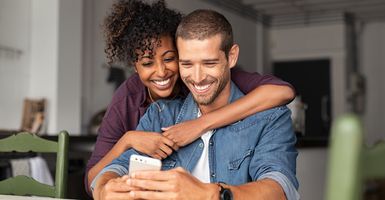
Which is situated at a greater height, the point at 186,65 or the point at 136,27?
the point at 136,27

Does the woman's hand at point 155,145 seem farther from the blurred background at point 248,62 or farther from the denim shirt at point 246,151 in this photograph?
the blurred background at point 248,62

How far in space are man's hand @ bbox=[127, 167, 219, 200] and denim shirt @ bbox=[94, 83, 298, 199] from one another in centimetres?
29

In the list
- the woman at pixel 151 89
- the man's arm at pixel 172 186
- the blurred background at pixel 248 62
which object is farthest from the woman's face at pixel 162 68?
the blurred background at pixel 248 62

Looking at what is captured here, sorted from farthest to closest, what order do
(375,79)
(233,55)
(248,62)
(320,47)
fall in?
(375,79) → (320,47) → (248,62) → (233,55)

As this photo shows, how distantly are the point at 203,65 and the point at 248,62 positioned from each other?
679cm

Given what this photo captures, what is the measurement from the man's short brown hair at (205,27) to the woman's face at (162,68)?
273 mm

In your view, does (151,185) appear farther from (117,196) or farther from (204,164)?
(204,164)

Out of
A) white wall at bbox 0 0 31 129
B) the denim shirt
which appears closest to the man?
the denim shirt

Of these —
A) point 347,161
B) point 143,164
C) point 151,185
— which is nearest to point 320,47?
point 143,164

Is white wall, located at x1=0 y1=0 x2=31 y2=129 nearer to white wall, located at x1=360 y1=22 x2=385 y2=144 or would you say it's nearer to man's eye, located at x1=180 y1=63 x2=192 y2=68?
man's eye, located at x1=180 y1=63 x2=192 y2=68

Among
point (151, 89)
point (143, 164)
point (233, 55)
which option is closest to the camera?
point (143, 164)

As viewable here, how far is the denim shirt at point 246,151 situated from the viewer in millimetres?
1437

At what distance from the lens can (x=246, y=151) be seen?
59.5 inches

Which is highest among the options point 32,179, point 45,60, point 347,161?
point 45,60
